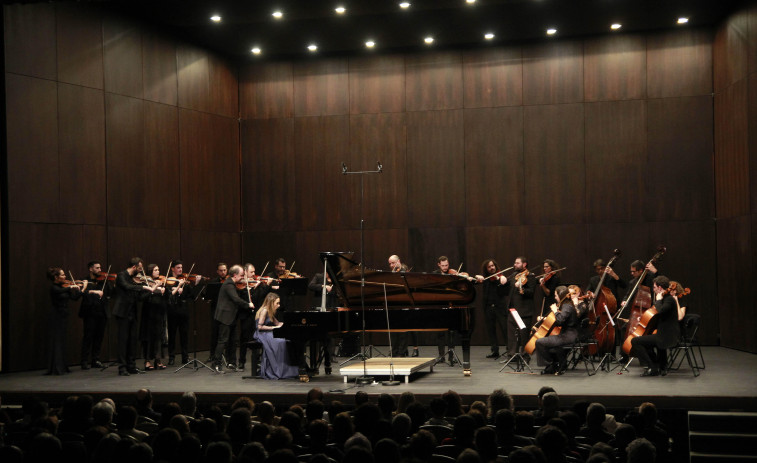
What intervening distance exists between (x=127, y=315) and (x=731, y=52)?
1051 cm

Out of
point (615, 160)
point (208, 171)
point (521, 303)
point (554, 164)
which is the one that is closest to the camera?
point (521, 303)

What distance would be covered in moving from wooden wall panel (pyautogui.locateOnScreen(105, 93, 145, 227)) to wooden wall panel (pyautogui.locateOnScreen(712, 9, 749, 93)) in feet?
32.9

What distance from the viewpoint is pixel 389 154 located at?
50.8ft

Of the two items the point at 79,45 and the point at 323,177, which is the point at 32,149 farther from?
the point at 323,177

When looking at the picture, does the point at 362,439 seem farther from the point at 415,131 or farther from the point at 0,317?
the point at 415,131

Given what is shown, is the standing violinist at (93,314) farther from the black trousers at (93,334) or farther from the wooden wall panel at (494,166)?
the wooden wall panel at (494,166)

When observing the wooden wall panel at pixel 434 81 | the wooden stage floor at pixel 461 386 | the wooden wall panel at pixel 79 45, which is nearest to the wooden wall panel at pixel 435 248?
the wooden wall panel at pixel 434 81

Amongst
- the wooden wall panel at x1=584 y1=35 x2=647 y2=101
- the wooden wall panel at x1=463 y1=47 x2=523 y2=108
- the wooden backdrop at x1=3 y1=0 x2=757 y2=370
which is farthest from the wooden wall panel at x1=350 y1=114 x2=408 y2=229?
the wooden wall panel at x1=584 y1=35 x2=647 y2=101

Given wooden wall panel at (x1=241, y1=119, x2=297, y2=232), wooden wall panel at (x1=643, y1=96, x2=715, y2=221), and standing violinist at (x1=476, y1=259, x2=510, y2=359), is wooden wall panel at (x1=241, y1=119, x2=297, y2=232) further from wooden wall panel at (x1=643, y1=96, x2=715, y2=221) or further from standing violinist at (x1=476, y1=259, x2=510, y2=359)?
wooden wall panel at (x1=643, y1=96, x2=715, y2=221)

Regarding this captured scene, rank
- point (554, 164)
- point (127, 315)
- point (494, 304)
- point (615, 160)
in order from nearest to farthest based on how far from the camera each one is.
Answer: point (127, 315)
point (494, 304)
point (615, 160)
point (554, 164)

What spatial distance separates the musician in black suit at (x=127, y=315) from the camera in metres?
11.1

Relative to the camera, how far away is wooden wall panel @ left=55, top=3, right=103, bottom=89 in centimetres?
1248

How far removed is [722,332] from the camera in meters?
A: 13.8

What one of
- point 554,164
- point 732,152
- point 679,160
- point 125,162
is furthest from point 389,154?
point 732,152
